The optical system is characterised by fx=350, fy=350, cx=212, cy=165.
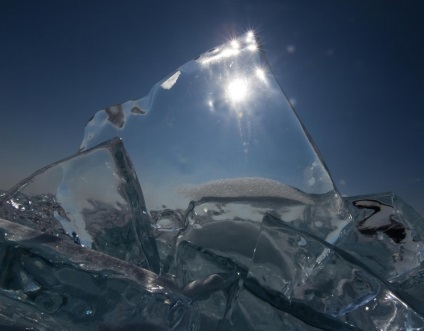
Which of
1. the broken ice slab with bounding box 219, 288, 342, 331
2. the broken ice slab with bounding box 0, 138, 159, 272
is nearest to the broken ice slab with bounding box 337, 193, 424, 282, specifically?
the broken ice slab with bounding box 219, 288, 342, 331

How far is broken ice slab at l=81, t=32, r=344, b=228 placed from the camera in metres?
1.76

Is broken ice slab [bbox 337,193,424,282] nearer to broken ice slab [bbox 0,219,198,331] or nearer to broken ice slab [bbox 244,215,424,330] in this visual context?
broken ice slab [bbox 244,215,424,330]

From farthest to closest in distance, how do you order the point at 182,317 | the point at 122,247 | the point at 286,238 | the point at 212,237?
the point at 122,247
the point at 212,237
the point at 286,238
the point at 182,317

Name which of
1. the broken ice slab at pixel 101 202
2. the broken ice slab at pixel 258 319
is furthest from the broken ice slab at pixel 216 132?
the broken ice slab at pixel 258 319

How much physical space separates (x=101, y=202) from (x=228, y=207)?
0.62m

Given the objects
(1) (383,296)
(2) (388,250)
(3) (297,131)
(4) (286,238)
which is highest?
(3) (297,131)

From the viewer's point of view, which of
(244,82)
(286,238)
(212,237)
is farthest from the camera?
(244,82)

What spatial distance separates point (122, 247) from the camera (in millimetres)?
1701

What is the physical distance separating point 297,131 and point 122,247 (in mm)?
1047

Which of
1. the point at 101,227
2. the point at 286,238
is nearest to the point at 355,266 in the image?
the point at 286,238

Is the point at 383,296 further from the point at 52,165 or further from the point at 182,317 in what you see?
the point at 52,165

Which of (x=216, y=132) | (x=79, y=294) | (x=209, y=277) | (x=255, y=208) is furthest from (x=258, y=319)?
(x=216, y=132)

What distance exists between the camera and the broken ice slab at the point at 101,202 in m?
1.70

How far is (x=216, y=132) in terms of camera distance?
1.82m
